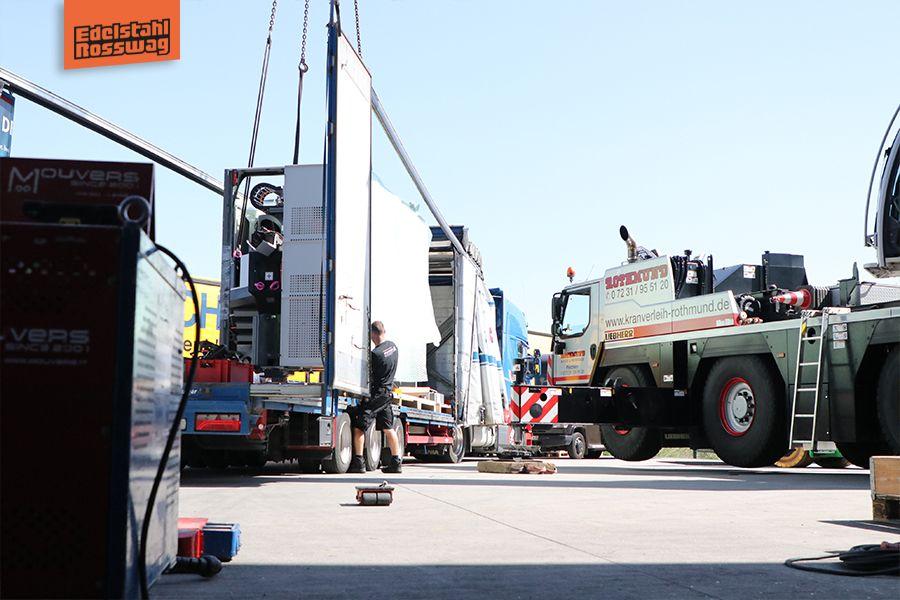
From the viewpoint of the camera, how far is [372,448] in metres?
12.3

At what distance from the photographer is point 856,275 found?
445 inches

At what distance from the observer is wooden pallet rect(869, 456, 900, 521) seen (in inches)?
251

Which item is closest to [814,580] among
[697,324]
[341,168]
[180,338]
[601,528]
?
[601,528]

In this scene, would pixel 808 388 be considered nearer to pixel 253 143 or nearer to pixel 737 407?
pixel 737 407

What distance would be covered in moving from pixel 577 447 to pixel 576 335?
535 cm

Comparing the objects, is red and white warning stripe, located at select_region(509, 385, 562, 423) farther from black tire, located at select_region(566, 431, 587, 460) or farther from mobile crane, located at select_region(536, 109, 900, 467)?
black tire, located at select_region(566, 431, 587, 460)

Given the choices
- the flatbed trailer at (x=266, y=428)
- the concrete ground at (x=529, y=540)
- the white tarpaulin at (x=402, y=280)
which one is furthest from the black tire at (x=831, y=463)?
the flatbed trailer at (x=266, y=428)

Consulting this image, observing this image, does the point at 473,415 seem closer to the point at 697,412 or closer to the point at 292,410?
the point at 697,412

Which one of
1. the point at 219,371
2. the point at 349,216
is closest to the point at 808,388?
the point at 349,216

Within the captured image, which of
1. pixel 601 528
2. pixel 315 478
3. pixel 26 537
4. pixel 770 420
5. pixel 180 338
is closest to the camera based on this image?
pixel 26 537

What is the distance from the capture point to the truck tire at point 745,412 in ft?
39.2

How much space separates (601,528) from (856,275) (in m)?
6.42

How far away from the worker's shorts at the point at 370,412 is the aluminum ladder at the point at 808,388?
15.1 feet

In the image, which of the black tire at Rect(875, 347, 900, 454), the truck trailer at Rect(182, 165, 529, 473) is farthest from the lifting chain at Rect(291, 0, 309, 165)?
the black tire at Rect(875, 347, 900, 454)
